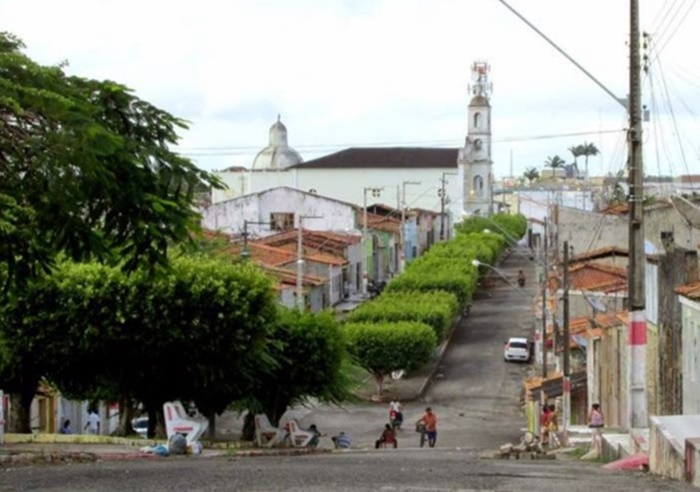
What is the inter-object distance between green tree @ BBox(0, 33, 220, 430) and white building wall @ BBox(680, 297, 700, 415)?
41.9 feet

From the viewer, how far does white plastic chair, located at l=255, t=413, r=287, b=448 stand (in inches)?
1273

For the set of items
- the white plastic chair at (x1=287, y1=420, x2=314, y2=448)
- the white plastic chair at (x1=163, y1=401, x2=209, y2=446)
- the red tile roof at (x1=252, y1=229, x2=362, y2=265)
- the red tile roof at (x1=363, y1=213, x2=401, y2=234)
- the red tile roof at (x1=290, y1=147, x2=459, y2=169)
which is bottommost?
the white plastic chair at (x1=287, y1=420, x2=314, y2=448)

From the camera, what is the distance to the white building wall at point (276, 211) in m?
97.4

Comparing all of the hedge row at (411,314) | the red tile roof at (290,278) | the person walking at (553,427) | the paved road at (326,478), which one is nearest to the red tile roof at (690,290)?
the person walking at (553,427)

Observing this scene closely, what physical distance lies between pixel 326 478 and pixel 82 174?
12.6ft

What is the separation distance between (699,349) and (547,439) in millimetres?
7262

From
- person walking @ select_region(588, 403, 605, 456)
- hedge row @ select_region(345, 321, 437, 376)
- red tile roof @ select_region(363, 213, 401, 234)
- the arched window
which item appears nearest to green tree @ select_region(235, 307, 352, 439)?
person walking @ select_region(588, 403, 605, 456)

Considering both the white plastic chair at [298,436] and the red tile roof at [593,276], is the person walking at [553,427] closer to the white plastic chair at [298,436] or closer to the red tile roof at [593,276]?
the white plastic chair at [298,436]

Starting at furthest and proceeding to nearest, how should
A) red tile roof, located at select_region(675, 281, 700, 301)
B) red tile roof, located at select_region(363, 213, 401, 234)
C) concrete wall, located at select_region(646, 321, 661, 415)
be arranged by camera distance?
red tile roof, located at select_region(363, 213, 401, 234) < concrete wall, located at select_region(646, 321, 661, 415) < red tile roof, located at select_region(675, 281, 700, 301)

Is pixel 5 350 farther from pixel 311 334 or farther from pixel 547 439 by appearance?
pixel 547 439

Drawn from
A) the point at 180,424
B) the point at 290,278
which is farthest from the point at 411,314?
the point at 180,424

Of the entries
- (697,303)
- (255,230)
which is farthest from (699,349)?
(255,230)

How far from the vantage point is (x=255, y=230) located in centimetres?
9869

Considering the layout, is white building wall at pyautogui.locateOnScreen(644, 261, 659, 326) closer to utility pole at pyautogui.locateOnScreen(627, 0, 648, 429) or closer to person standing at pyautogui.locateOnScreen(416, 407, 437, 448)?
person standing at pyautogui.locateOnScreen(416, 407, 437, 448)
